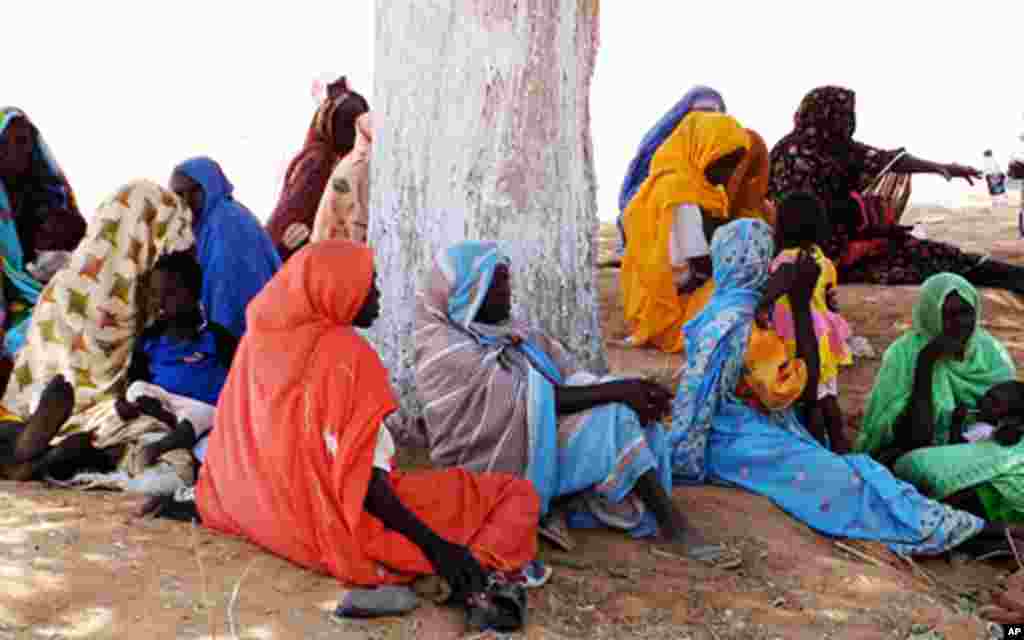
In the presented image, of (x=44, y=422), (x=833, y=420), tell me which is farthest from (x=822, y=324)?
(x=44, y=422)

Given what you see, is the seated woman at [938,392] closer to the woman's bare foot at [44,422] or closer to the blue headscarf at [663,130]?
the blue headscarf at [663,130]

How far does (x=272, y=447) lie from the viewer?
4.26 meters

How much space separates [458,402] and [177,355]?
58.9 inches

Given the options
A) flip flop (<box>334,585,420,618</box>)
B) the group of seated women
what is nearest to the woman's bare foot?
the group of seated women

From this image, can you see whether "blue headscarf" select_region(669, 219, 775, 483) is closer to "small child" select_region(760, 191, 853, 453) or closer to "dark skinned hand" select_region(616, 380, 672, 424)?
"small child" select_region(760, 191, 853, 453)

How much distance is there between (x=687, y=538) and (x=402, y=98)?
2184 millimetres

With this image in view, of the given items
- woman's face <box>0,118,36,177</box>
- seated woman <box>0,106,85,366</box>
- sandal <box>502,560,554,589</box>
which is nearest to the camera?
sandal <box>502,560,554,589</box>

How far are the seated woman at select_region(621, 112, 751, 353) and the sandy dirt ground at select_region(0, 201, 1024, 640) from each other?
2.13 meters

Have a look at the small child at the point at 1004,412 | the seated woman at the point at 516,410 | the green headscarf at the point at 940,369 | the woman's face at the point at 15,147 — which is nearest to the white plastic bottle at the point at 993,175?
the green headscarf at the point at 940,369

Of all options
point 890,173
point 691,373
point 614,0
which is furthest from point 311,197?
point 614,0

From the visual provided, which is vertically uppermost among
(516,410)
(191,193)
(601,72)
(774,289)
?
(601,72)

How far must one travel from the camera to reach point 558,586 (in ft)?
14.6

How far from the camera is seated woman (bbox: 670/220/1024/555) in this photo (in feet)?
17.7

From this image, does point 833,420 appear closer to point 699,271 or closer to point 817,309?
point 817,309
